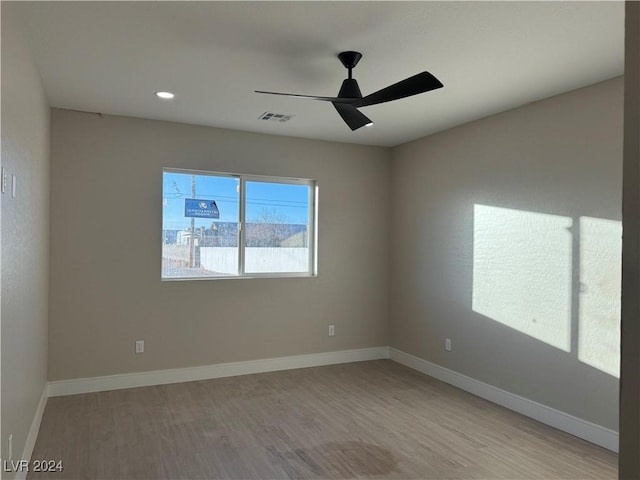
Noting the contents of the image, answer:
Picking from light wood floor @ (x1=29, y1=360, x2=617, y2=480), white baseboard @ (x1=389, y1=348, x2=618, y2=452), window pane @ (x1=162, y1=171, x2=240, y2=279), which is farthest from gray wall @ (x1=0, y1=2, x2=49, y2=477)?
white baseboard @ (x1=389, y1=348, x2=618, y2=452)


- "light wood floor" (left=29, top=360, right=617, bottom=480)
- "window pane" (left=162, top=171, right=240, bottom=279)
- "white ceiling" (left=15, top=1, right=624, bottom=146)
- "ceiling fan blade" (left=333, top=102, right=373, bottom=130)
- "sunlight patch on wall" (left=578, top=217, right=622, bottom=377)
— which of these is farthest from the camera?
"window pane" (left=162, top=171, right=240, bottom=279)

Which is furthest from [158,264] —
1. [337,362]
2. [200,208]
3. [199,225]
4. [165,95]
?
[337,362]

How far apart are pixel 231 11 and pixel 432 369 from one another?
12.8ft

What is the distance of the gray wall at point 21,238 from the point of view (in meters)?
2.07

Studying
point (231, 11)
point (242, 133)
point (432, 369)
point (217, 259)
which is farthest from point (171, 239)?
point (432, 369)

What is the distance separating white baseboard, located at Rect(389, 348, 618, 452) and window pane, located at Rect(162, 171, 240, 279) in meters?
2.34

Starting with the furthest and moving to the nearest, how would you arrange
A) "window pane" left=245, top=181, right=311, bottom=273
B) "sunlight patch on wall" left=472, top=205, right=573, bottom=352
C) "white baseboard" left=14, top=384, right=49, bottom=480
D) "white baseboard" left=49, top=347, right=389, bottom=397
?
"window pane" left=245, top=181, right=311, bottom=273 < "white baseboard" left=49, top=347, right=389, bottom=397 < "sunlight patch on wall" left=472, top=205, right=573, bottom=352 < "white baseboard" left=14, top=384, right=49, bottom=480

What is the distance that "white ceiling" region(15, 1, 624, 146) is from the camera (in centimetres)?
227

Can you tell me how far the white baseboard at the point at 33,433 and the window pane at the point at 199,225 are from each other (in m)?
1.42

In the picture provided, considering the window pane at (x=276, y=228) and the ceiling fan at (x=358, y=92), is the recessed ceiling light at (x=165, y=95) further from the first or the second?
the window pane at (x=276, y=228)

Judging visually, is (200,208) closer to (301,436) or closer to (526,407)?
(301,436)

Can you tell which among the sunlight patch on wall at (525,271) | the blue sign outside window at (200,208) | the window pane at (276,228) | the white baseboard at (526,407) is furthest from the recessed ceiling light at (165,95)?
the white baseboard at (526,407)

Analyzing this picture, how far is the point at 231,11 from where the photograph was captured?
2.28 m

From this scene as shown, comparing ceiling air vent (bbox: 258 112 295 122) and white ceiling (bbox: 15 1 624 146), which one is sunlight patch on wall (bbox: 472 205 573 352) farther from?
ceiling air vent (bbox: 258 112 295 122)
